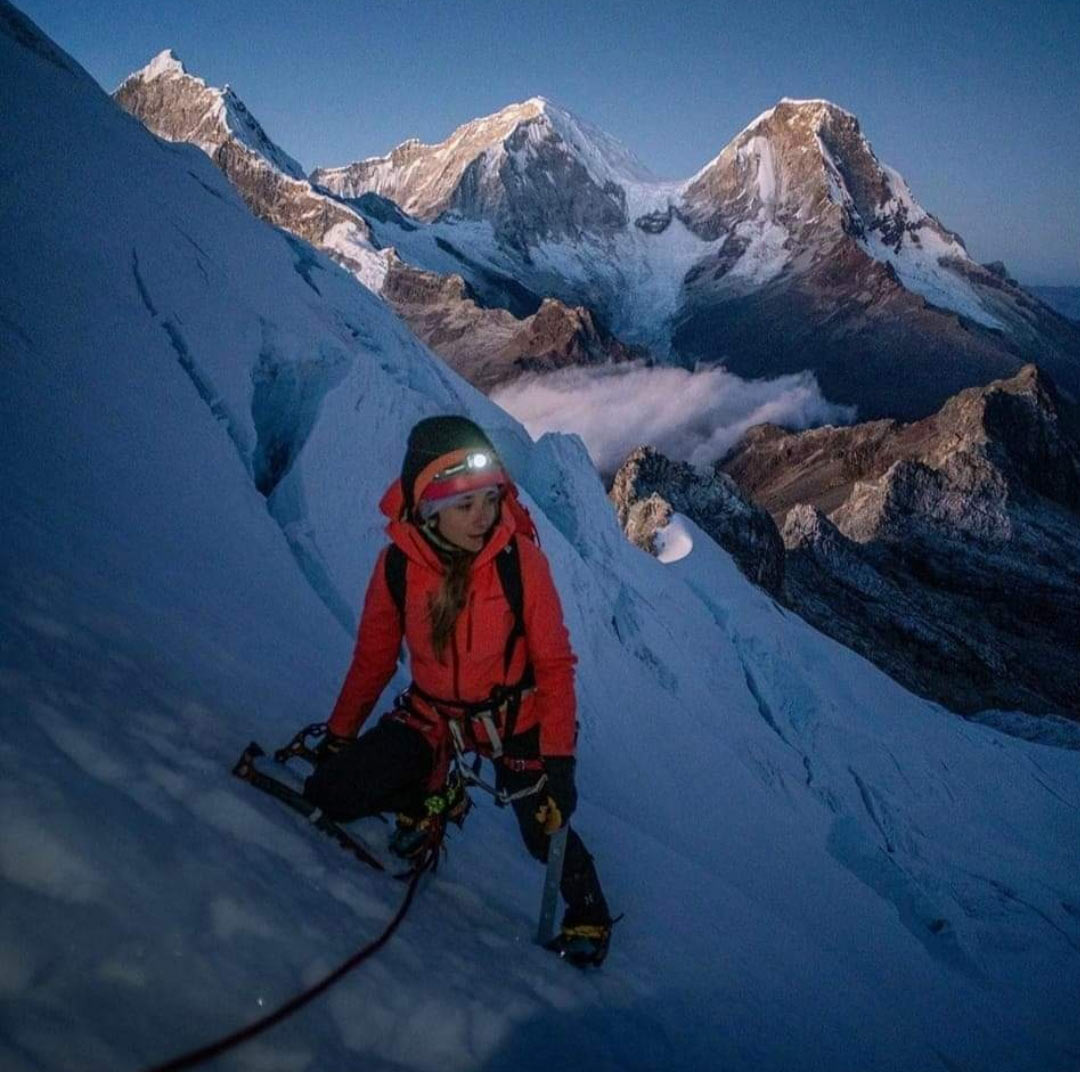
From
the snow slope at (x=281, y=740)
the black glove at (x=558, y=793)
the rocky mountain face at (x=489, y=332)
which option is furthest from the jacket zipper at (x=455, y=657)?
the rocky mountain face at (x=489, y=332)

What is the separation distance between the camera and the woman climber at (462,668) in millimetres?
3395

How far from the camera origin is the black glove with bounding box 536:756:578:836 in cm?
346

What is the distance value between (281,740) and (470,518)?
5.68 feet

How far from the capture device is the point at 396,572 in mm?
3643

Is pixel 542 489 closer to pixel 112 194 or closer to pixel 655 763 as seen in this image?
pixel 655 763

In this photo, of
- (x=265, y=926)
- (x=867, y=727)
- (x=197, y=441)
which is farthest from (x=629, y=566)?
(x=265, y=926)

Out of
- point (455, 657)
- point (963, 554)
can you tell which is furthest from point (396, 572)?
point (963, 554)

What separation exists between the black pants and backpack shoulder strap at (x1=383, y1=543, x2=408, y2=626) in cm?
67

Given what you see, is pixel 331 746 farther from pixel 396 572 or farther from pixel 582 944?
pixel 582 944

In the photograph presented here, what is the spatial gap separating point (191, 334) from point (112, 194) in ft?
6.16

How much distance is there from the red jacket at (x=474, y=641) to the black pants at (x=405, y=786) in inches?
5.7

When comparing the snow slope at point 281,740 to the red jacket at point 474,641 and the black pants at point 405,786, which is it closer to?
the black pants at point 405,786

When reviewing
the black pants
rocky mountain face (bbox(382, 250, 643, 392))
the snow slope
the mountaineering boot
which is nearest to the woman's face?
the black pants

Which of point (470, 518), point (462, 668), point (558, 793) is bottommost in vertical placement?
point (558, 793)
